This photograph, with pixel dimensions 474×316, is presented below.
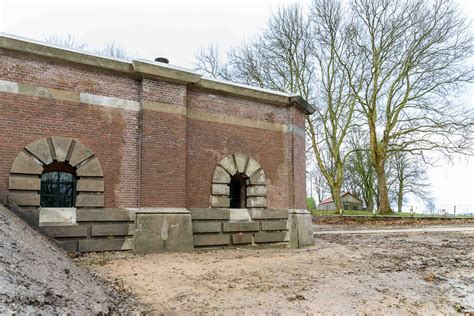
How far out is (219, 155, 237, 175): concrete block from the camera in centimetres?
1151

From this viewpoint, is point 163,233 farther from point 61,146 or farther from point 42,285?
point 42,285

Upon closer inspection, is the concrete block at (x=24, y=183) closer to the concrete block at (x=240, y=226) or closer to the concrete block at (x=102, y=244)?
the concrete block at (x=102, y=244)

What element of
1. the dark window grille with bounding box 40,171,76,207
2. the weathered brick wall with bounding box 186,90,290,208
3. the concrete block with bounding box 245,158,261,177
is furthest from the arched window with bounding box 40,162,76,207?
the concrete block with bounding box 245,158,261,177

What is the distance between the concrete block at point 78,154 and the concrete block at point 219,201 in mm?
3563

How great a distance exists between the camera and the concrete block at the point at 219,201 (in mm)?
11219

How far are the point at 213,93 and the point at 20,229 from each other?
6.32 meters

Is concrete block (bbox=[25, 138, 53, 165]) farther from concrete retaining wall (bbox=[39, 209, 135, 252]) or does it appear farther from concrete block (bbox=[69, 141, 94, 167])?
concrete retaining wall (bbox=[39, 209, 135, 252])

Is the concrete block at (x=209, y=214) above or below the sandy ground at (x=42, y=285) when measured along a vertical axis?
above

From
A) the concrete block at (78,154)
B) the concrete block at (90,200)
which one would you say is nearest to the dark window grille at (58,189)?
the concrete block at (90,200)

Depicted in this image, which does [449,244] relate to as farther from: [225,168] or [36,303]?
[36,303]

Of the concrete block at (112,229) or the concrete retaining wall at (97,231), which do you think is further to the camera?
the concrete block at (112,229)

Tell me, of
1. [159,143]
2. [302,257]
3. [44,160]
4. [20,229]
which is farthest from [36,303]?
[302,257]

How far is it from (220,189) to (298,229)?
9.93 ft

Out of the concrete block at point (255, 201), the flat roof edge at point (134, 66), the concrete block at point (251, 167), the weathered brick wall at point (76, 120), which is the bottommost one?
the concrete block at point (255, 201)
